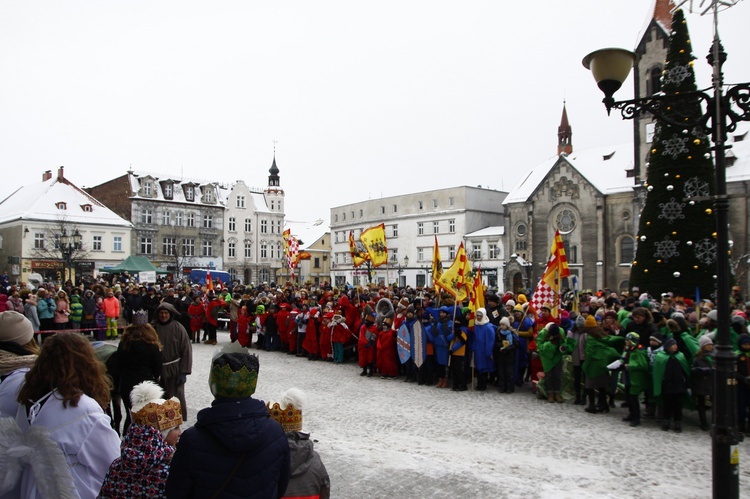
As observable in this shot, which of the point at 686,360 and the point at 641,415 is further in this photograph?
the point at 641,415

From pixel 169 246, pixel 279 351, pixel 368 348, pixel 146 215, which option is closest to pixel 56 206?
pixel 146 215

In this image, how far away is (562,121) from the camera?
69562 millimetres

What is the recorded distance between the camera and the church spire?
2731 inches

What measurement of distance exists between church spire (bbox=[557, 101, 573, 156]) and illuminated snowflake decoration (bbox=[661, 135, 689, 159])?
52.0 metres

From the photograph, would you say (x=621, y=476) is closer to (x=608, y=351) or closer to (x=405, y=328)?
(x=608, y=351)

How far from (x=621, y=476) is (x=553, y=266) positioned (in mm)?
7976

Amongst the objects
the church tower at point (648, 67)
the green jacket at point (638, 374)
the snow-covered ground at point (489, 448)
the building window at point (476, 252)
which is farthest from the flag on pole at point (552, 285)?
the building window at point (476, 252)

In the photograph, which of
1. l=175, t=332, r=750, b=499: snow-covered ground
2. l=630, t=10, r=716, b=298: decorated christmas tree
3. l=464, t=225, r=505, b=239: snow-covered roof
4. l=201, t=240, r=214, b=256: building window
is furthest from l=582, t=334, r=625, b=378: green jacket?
l=201, t=240, r=214, b=256: building window

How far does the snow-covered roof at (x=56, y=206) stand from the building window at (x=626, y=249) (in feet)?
149

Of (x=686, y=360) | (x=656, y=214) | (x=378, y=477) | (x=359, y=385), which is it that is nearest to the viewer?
(x=378, y=477)

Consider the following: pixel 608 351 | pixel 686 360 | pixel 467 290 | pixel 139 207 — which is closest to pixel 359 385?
pixel 467 290

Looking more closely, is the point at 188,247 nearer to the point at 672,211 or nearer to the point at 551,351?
the point at 672,211

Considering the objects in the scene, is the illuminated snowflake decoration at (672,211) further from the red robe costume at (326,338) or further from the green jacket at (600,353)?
the red robe costume at (326,338)

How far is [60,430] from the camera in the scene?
3.33m
